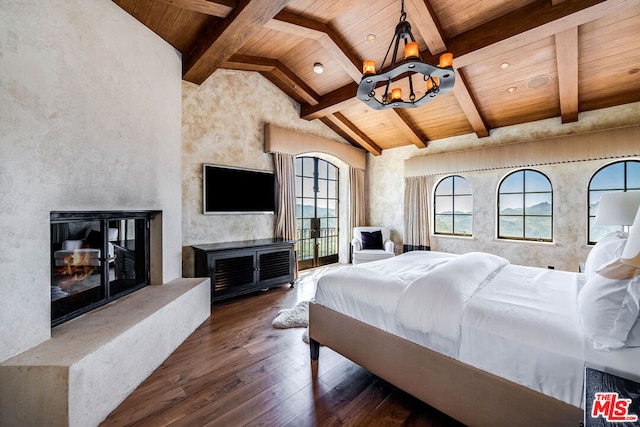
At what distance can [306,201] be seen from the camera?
536 centimetres

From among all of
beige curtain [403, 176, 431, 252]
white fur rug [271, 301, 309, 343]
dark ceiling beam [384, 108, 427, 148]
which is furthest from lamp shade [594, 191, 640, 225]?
white fur rug [271, 301, 309, 343]

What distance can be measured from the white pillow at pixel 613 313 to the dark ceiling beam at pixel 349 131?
4706 mm

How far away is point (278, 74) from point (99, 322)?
3.96 metres

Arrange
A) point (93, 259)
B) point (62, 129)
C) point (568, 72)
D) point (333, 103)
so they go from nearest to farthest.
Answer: point (62, 129), point (93, 259), point (568, 72), point (333, 103)

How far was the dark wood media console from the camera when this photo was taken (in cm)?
328

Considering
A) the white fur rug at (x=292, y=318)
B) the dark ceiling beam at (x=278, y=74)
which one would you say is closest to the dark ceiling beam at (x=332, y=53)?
the dark ceiling beam at (x=278, y=74)

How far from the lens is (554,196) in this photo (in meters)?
4.15

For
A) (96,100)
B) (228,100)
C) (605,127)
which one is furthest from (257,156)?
(605,127)

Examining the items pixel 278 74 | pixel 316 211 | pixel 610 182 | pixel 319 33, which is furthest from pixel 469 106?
pixel 316 211

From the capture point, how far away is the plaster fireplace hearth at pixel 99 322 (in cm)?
134

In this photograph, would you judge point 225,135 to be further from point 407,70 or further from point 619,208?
point 619,208

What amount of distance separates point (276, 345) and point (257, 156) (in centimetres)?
297

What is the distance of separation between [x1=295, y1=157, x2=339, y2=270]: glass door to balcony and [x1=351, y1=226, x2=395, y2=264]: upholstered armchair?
0.64 m

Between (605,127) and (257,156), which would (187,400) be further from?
(605,127)
